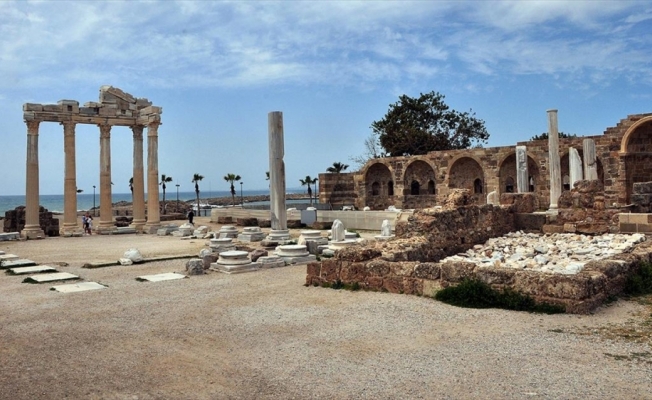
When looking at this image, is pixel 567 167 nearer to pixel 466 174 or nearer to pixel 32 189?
pixel 466 174

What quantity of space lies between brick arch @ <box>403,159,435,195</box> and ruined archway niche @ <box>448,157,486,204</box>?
2.10 metres

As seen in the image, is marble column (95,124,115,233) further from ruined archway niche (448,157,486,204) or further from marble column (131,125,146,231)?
ruined archway niche (448,157,486,204)

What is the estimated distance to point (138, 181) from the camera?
2909 cm

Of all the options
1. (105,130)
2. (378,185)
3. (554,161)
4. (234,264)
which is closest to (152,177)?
(105,130)

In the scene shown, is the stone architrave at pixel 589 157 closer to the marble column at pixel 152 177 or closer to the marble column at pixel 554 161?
the marble column at pixel 554 161

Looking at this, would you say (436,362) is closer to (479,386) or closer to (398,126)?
(479,386)

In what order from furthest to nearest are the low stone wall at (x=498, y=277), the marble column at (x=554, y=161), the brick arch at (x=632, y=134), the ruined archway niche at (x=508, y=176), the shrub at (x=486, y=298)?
the ruined archway niche at (x=508, y=176), the brick arch at (x=632, y=134), the marble column at (x=554, y=161), the shrub at (x=486, y=298), the low stone wall at (x=498, y=277)

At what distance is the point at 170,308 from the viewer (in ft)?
29.8

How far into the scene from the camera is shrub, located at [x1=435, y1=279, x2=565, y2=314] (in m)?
7.80

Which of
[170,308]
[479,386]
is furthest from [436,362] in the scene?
[170,308]

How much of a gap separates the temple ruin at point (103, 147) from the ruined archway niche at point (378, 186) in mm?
17343

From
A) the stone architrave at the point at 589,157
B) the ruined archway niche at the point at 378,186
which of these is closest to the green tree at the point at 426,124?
the ruined archway niche at the point at 378,186

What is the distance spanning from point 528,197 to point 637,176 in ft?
39.8

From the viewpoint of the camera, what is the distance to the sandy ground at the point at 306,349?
5109mm
